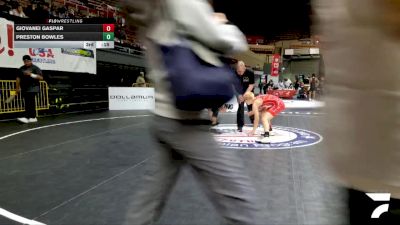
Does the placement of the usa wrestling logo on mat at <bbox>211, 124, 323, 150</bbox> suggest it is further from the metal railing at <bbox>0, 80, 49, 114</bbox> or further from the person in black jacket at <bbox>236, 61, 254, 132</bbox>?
the metal railing at <bbox>0, 80, 49, 114</bbox>

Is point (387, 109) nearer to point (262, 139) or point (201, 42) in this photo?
point (201, 42)

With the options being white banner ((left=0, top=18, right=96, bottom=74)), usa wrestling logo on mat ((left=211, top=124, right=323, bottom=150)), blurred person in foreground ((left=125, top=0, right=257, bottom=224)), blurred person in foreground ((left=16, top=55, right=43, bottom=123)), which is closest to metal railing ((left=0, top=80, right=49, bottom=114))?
white banner ((left=0, top=18, right=96, bottom=74))

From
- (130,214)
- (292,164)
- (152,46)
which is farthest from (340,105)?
(292,164)

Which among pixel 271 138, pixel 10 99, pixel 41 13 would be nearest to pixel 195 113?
pixel 271 138

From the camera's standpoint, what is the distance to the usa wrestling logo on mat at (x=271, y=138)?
19.6 ft

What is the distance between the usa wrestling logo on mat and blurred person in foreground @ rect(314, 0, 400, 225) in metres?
4.45

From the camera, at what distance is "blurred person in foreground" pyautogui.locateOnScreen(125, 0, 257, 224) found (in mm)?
1404

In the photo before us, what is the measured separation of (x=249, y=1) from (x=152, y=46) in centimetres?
332

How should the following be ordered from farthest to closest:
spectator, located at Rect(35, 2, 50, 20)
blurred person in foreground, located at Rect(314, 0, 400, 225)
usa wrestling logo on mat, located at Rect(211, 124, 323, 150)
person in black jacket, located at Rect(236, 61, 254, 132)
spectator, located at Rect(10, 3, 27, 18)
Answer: spectator, located at Rect(35, 2, 50, 20), spectator, located at Rect(10, 3, 27, 18), person in black jacket, located at Rect(236, 61, 254, 132), usa wrestling logo on mat, located at Rect(211, 124, 323, 150), blurred person in foreground, located at Rect(314, 0, 400, 225)

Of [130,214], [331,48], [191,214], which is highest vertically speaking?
[331,48]

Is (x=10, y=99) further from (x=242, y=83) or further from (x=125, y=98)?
(x=242, y=83)

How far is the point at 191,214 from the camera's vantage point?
290 cm

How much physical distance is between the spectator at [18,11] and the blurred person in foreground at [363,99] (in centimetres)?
1124

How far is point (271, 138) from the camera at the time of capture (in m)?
6.74
